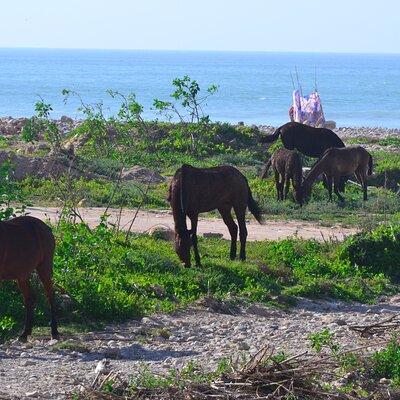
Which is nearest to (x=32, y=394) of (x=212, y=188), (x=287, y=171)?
(x=212, y=188)

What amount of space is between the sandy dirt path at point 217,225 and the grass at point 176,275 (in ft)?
4.97

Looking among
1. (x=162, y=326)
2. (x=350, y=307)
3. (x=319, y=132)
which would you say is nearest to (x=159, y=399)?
(x=162, y=326)

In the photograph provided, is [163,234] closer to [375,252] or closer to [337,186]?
[375,252]

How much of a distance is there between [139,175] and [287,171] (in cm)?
366

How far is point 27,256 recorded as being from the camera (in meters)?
12.3

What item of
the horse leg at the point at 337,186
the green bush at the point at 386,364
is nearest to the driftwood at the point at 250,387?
the green bush at the point at 386,364

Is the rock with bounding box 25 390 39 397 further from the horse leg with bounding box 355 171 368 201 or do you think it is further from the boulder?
the horse leg with bounding box 355 171 368 201

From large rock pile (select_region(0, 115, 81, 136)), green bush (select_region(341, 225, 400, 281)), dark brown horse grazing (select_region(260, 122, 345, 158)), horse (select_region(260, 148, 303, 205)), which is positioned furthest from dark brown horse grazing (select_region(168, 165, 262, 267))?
large rock pile (select_region(0, 115, 81, 136))

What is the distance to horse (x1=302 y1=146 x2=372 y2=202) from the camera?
24797mm

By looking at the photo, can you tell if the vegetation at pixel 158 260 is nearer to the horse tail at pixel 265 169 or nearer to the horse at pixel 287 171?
the horse at pixel 287 171

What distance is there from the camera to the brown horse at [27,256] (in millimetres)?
12250

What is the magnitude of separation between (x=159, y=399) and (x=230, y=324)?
3903 millimetres

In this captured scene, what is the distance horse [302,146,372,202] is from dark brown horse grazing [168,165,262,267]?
275 inches

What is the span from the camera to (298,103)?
37.5 meters
